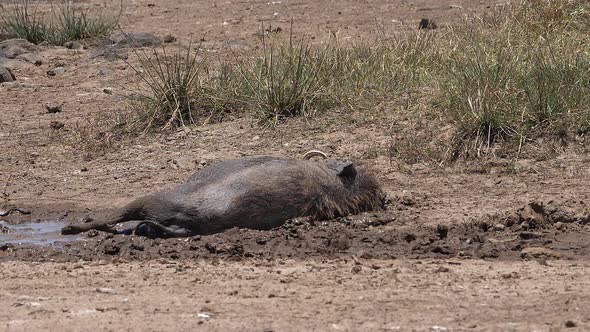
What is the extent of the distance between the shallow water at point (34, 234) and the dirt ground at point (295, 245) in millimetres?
133

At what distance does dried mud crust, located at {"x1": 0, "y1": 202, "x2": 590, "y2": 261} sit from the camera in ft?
21.8

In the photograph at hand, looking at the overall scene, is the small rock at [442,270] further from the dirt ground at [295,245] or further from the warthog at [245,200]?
the warthog at [245,200]

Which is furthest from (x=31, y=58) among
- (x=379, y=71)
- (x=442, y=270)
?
(x=442, y=270)

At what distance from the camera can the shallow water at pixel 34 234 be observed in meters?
7.26

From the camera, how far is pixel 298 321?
513 centimetres

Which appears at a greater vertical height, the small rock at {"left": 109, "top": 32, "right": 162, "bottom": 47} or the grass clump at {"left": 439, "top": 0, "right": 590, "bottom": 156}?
the grass clump at {"left": 439, "top": 0, "right": 590, "bottom": 156}

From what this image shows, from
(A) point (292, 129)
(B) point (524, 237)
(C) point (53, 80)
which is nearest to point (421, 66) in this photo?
(A) point (292, 129)

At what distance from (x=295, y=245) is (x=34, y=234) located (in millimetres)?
1737

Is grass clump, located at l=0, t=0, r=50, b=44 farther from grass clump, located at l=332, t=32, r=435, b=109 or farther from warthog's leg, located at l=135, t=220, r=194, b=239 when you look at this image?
warthog's leg, located at l=135, t=220, r=194, b=239

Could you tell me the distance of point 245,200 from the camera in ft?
23.6

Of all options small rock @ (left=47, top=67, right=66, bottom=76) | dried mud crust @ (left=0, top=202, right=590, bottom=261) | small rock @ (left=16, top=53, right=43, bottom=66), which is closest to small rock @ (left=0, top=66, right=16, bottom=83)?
small rock @ (left=47, top=67, right=66, bottom=76)

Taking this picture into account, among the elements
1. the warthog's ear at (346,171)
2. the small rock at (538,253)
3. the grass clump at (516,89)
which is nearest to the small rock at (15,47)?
the grass clump at (516,89)

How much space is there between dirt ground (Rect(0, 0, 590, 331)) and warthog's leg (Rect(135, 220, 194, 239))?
0.13 metres

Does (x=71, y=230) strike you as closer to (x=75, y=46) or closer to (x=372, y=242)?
(x=372, y=242)
